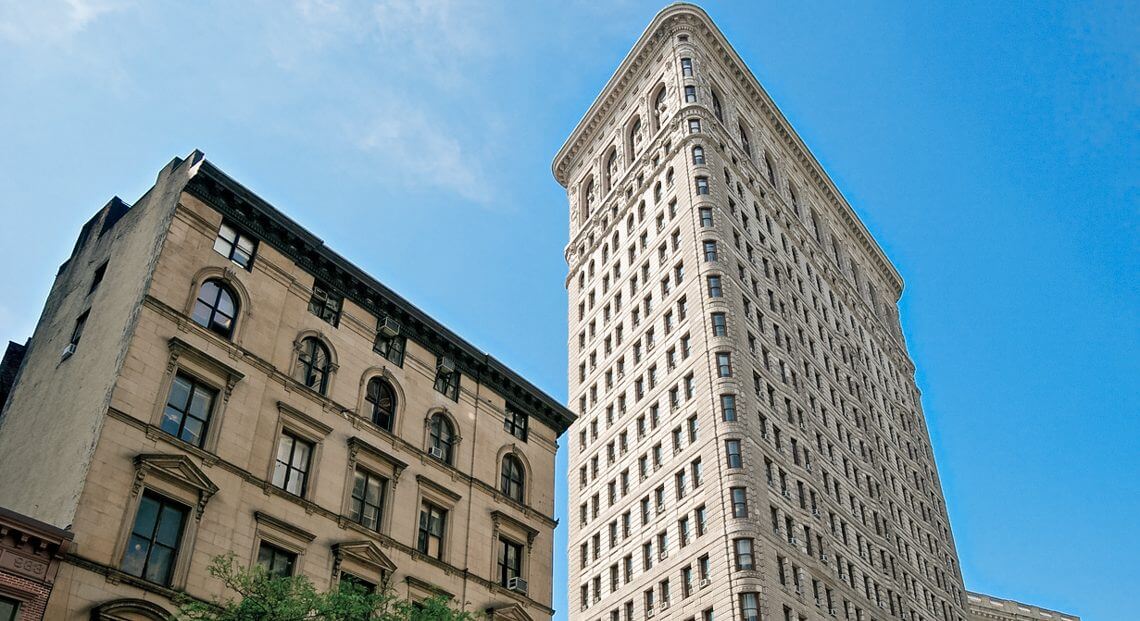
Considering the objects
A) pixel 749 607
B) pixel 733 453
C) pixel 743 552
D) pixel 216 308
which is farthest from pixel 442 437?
pixel 733 453

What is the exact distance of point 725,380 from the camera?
65.0 m

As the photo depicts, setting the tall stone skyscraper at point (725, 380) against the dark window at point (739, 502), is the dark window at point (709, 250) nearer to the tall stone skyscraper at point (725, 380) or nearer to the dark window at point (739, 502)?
the tall stone skyscraper at point (725, 380)

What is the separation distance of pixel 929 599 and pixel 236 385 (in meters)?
65.8

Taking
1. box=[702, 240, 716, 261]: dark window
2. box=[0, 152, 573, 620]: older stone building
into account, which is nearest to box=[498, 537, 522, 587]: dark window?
box=[0, 152, 573, 620]: older stone building

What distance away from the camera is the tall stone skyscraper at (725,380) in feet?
204

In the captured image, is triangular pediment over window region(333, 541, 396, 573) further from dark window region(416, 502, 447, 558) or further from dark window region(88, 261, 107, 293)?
dark window region(88, 261, 107, 293)

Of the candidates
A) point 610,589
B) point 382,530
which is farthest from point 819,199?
point 382,530

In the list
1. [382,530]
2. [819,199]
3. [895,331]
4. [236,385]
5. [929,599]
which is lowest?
[382,530]

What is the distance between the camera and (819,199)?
102375 mm

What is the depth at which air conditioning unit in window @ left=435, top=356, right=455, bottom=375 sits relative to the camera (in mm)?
38281

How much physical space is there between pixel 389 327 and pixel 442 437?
4.67 metres

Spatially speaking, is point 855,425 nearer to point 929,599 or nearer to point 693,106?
point 929,599

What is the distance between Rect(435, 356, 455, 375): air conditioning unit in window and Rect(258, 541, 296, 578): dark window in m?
10.6

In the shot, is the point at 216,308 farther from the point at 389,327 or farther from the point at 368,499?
the point at 368,499
